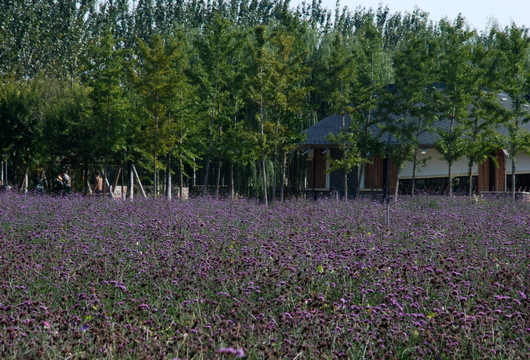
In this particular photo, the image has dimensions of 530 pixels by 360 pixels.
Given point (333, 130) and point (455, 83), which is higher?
point (455, 83)

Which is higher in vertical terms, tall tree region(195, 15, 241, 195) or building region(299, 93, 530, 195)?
tall tree region(195, 15, 241, 195)

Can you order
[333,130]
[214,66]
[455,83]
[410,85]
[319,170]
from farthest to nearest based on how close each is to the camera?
1. [319,170]
2. [333,130]
3. [214,66]
4. [455,83]
5. [410,85]

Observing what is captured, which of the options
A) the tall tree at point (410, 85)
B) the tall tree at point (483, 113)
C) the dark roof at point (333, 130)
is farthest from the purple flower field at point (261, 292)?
the dark roof at point (333, 130)

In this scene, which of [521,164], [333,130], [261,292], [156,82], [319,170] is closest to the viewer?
[261,292]

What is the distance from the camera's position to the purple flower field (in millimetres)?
4449

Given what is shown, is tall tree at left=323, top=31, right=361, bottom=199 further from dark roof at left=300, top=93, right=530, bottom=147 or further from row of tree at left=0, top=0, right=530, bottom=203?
dark roof at left=300, top=93, right=530, bottom=147

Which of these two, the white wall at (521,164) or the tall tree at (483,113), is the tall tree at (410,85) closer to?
the tall tree at (483,113)

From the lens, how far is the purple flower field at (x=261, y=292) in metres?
4.45

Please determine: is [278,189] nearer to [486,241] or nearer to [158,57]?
[158,57]

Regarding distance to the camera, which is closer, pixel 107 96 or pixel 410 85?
pixel 410 85

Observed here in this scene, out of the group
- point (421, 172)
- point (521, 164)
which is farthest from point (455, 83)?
point (521, 164)

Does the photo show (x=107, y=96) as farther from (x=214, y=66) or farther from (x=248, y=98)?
(x=248, y=98)

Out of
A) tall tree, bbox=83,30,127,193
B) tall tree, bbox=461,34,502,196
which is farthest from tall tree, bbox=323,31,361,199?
tall tree, bbox=83,30,127,193

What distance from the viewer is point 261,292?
591 centimetres
